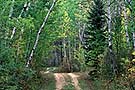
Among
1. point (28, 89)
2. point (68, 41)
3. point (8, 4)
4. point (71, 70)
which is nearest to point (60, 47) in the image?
point (68, 41)

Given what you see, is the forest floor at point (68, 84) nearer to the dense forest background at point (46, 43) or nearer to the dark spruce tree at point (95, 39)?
the dense forest background at point (46, 43)

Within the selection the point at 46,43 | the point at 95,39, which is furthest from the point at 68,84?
the point at 95,39

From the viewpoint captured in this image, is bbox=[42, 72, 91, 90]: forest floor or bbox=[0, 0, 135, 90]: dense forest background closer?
bbox=[0, 0, 135, 90]: dense forest background

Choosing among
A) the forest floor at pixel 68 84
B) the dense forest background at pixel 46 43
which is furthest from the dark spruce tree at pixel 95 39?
the forest floor at pixel 68 84

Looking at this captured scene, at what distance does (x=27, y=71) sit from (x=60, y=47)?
38.4 m

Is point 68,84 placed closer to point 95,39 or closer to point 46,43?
point 46,43

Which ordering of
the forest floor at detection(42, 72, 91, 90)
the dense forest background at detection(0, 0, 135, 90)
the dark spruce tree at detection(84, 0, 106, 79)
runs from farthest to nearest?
the dark spruce tree at detection(84, 0, 106, 79)
the forest floor at detection(42, 72, 91, 90)
the dense forest background at detection(0, 0, 135, 90)

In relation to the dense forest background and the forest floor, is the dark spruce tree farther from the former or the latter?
the forest floor

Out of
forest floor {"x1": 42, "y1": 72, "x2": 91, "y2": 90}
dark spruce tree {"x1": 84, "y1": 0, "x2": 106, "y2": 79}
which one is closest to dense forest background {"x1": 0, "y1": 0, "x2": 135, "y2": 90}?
dark spruce tree {"x1": 84, "y1": 0, "x2": 106, "y2": 79}

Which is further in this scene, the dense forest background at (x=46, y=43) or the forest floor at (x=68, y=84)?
the forest floor at (x=68, y=84)

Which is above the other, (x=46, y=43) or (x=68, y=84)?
(x=46, y=43)

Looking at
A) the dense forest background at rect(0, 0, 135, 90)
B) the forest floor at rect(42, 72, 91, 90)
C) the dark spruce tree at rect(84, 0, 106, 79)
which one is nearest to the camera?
the dense forest background at rect(0, 0, 135, 90)

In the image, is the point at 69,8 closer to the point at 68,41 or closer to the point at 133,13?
the point at 68,41

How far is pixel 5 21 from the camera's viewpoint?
1349 cm
